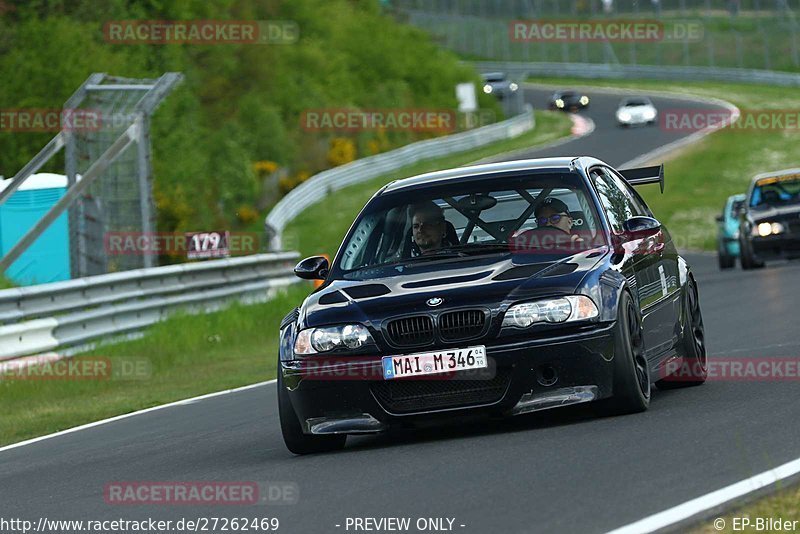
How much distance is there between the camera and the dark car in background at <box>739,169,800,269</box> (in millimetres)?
26391

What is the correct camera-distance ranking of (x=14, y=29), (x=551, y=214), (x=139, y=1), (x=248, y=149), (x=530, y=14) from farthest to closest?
(x=530, y=14) → (x=248, y=149) → (x=139, y=1) → (x=14, y=29) → (x=551, y=214)

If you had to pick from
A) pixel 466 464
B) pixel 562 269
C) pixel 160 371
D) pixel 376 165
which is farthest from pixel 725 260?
pixel 376 165

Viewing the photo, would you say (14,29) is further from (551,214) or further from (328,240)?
(551,214)

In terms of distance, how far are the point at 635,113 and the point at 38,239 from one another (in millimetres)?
55957

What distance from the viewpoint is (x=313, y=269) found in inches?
393

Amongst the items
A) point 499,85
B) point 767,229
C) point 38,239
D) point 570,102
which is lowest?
point 570,102

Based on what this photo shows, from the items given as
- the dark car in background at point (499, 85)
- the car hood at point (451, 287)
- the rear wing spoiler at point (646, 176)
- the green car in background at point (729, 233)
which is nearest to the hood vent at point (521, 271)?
the car hood at point (451, 287)

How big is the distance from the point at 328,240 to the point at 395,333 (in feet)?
117

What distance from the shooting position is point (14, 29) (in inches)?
1727

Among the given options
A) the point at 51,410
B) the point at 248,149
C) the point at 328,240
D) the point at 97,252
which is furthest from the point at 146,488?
the point at 248,149

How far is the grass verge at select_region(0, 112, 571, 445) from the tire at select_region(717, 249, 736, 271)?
765cm

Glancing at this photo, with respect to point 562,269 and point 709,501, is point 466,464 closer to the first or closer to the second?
point 562,269

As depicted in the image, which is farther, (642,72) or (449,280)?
(642,72)

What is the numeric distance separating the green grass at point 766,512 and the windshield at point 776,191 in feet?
68.2
